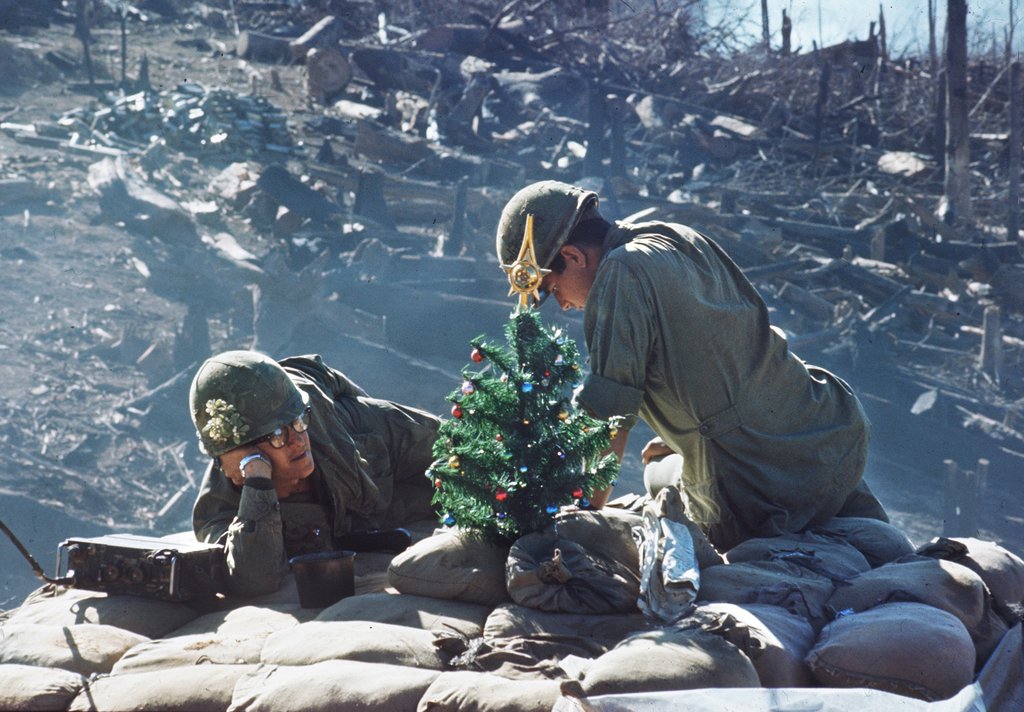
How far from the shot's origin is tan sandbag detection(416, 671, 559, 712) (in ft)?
8.70

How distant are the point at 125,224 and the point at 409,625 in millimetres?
12402

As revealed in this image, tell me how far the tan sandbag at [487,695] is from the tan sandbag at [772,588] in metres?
0.78

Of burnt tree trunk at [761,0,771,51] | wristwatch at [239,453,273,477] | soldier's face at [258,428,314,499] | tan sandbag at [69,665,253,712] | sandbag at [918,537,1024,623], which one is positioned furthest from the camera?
burnt tree trunk at [761,0,771,51]

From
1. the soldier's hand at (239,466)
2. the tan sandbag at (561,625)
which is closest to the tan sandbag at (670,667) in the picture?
the tan sandbag at (561,625)

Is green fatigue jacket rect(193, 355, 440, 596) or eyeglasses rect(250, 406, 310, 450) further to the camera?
eyeglasses rect(250, 406, 310, 450)

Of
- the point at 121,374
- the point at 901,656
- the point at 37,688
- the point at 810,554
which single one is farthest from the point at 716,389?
the point at 121,374

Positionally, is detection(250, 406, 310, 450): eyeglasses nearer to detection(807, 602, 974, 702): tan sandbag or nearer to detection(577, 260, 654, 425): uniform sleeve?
detection(577, 260, 654, 425): uniform sleeve

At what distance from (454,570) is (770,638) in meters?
1.04

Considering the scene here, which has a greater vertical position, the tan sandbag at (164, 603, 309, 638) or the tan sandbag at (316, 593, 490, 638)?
the tan sandbag at (316, 593, 490, 638)

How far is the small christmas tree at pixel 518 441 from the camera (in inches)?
144

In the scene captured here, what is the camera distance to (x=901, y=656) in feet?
9.27

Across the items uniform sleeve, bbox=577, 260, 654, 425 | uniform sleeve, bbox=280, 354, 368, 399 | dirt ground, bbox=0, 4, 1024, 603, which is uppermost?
uniform sleeve, bbox=577, 260, 654, 425

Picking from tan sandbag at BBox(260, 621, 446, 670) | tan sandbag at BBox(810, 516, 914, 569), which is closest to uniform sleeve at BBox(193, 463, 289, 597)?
tan sandbag at BBox(260, 621, 446, 670)

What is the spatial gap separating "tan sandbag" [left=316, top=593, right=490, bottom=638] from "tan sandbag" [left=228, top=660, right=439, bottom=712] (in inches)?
15.1
